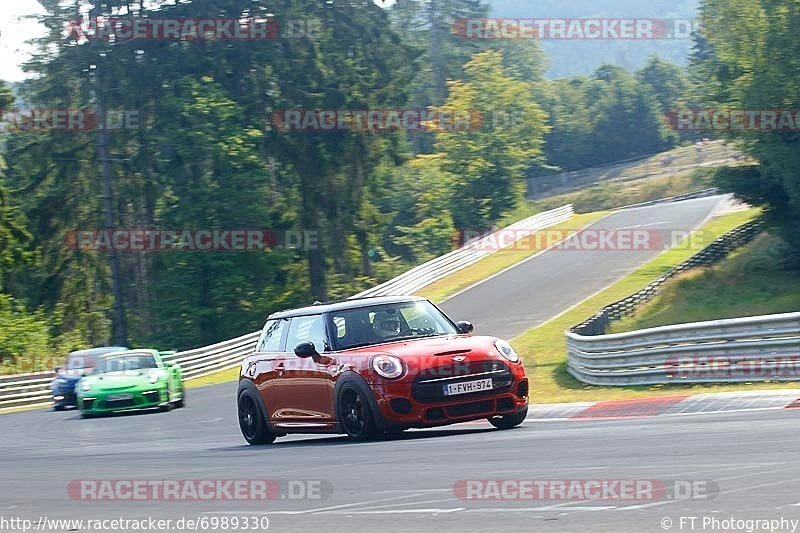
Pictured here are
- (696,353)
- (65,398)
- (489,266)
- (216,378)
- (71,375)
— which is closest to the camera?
(696,353)

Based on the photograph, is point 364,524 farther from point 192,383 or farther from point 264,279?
point 264,279

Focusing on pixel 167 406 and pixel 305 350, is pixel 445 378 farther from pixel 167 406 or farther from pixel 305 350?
pixel 167 406

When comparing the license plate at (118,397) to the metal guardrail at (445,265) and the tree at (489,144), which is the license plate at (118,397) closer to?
the metal guardrail at (445,265)

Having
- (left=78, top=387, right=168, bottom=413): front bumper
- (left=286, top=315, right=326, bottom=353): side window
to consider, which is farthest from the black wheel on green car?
(left=286, top=315, right=326, bottom=353): side window

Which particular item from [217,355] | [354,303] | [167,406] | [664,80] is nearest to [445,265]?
[217,355]

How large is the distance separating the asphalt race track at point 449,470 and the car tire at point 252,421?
22 centimetres

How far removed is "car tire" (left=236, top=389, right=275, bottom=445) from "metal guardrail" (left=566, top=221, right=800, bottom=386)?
23.1ft

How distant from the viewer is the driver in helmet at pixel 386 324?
1330 centimetres

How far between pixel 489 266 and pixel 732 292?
568 inches

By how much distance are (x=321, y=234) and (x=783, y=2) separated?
3322 centimetres

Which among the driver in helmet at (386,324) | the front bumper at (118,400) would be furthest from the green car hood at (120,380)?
the driver in helmet at (386,324)

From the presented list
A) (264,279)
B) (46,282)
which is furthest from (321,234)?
(46,282)

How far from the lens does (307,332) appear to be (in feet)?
45.7

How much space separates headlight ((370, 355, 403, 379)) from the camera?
480 inches
